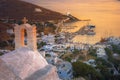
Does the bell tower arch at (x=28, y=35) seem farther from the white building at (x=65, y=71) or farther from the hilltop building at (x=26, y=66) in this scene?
the white building at (x=65, y=71)

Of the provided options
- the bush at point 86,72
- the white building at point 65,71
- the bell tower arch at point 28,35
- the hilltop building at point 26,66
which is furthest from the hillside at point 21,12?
the hilltop building at point 26,66

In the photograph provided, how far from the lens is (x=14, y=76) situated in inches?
168

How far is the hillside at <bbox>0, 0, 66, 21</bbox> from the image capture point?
30317 millimetres

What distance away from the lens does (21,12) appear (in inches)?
1248

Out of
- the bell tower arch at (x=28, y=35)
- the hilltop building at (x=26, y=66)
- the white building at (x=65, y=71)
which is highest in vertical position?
the bell tower arch at (x=28, y=35)

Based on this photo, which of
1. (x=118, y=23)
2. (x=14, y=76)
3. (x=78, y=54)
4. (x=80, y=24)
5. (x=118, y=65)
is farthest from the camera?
(x=80, y=24)

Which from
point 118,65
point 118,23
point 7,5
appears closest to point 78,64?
point 118,65

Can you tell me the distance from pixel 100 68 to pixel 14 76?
7.14 meters

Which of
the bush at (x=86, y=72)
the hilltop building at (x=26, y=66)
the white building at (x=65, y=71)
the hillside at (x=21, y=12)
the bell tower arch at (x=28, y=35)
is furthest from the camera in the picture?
the hillside at (x=21, y=12)

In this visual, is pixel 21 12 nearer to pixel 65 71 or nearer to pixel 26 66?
pixel 65 71

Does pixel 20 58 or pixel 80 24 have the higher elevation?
pixel 20 58

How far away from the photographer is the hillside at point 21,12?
99.5 ft

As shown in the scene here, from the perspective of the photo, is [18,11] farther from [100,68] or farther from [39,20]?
[100,68]

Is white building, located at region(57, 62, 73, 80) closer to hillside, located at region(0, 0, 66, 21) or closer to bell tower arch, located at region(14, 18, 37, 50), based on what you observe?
bell tower arch, located at region(14, 18, 37, 50)
